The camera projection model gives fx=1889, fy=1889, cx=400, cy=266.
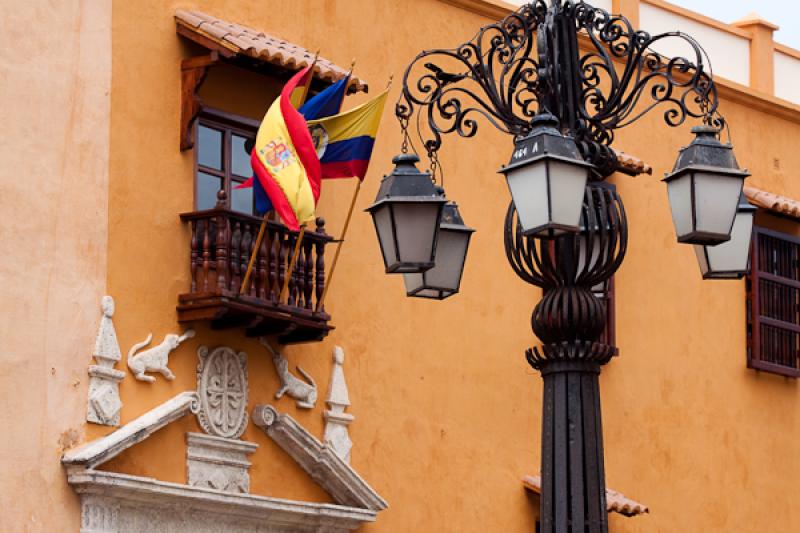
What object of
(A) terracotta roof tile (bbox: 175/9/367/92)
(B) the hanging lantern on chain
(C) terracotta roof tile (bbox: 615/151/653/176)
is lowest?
(B) the hanging lantern on chain

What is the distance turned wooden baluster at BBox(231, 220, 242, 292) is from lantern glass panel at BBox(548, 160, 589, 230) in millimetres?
5486

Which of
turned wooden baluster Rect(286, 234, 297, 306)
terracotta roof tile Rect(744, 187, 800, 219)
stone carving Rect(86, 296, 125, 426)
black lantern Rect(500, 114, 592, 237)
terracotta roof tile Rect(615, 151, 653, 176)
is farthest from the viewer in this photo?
terracotta roof tile Rect(744, 187, 800, 219)

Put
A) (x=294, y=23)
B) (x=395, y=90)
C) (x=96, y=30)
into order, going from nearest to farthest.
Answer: (x=96, y=30), (x=294, y=23), (x=395, y=90)

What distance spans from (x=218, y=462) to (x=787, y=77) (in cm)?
948

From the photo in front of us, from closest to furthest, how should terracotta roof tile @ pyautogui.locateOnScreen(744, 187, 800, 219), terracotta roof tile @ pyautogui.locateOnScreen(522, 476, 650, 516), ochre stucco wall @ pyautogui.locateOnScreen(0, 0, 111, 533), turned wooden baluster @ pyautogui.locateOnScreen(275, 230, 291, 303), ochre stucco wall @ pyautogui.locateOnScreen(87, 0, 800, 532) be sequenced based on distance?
ochre stucco wall @ pyautogui.locateOnScreen(0, 0, 111, 533) < ochre stucco wall @ pyautogui.locateOnScreen(87, 0, 800, 532) < turned wooden baluster @ pyautogui.locateOnScreen(275, 230, 291, 303) < terracotta roof tile @ pyautogui.locateOnScreen(522, 476, 650, 516) < terracotta roof tile @ pyautogui.locateOnScreen(744, 187, 800, 219)

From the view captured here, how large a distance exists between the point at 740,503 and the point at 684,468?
2.87ft

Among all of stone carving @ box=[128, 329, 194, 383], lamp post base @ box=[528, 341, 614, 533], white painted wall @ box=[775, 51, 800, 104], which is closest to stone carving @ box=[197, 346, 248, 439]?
stone carving @ box=[128, 329, 194, 383]

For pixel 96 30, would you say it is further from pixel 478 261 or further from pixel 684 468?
pixel 684 468

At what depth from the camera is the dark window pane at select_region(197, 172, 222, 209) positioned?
1395cm

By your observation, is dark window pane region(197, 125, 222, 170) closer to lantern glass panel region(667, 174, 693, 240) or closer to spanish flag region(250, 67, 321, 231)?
spanish flag region(250, 67, 321, 231)

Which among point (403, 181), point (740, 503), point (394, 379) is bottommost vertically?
point (740, 503)

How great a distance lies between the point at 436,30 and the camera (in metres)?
16.3

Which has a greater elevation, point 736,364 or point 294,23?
point 294,23

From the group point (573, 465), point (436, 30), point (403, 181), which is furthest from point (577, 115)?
point (436, 30)
